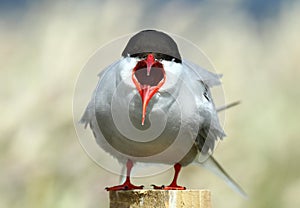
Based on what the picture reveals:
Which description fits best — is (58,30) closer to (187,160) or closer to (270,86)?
(270,86)

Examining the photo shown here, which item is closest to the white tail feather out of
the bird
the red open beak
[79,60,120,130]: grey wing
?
the bird

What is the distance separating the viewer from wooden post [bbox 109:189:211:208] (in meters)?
3.42

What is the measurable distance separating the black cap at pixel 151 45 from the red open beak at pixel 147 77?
A: 76mm

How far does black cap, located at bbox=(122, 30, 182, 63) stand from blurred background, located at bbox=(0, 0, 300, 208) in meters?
1.95

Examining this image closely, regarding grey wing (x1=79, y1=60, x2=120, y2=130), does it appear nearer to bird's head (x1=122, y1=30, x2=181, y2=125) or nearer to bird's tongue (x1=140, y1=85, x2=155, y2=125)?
bird's head (x1=122, y1=30, x2=181, y2=125)

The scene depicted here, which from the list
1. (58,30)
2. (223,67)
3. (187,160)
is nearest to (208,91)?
(187,160)

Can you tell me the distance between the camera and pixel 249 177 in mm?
6094

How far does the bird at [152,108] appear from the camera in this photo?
3.92 m

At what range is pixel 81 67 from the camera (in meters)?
6.66

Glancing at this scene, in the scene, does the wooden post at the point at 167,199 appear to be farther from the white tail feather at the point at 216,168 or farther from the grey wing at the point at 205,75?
the white tail feather at the point at 216,168

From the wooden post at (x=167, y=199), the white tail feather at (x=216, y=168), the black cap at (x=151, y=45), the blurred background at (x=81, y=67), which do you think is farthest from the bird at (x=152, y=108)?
the blurred background at (x=81, y=67)

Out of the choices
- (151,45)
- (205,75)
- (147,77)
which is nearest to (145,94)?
(147,77)

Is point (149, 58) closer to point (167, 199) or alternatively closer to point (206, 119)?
point (206, 119)

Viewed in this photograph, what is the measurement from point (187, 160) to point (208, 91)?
48 centimetres
